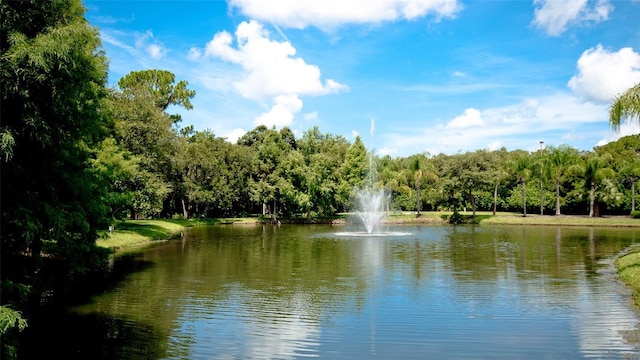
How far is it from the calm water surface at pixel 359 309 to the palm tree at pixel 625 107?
6.26 meters

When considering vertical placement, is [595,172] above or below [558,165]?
below

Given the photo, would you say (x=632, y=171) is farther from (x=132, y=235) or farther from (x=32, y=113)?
(x=32, y=113)

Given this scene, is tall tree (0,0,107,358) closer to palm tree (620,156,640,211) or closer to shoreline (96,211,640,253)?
shoreline (96,211,640,253)

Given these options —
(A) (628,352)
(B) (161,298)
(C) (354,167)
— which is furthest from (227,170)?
(A) (628,352)

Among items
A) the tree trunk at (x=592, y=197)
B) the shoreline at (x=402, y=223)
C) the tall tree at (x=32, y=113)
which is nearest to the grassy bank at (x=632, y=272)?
the shoreline at (x=402, y=223)

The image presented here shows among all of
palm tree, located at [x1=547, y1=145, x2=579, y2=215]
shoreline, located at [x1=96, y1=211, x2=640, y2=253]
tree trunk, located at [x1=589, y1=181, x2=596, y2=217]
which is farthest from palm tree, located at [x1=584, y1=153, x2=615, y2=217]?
shoreline, located at [x1=96, y1=211, x2=640, y2=253]

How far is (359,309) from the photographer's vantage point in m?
15.9

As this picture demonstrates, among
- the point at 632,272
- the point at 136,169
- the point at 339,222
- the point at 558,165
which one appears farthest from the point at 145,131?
the point at 558,165

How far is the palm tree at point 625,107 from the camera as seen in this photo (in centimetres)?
1613

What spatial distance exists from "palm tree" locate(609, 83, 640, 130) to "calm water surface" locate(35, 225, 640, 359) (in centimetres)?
626

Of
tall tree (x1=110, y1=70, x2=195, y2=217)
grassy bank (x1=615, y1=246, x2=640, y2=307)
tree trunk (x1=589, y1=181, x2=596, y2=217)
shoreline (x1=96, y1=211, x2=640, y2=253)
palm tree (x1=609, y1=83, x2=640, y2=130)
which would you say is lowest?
grassy bank (x1=615, y1=246, x2=640, y2=307)

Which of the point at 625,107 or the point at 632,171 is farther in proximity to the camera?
the point at 632,171

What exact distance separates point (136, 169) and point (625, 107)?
3343 cm

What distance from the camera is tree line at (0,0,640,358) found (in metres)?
10.2
